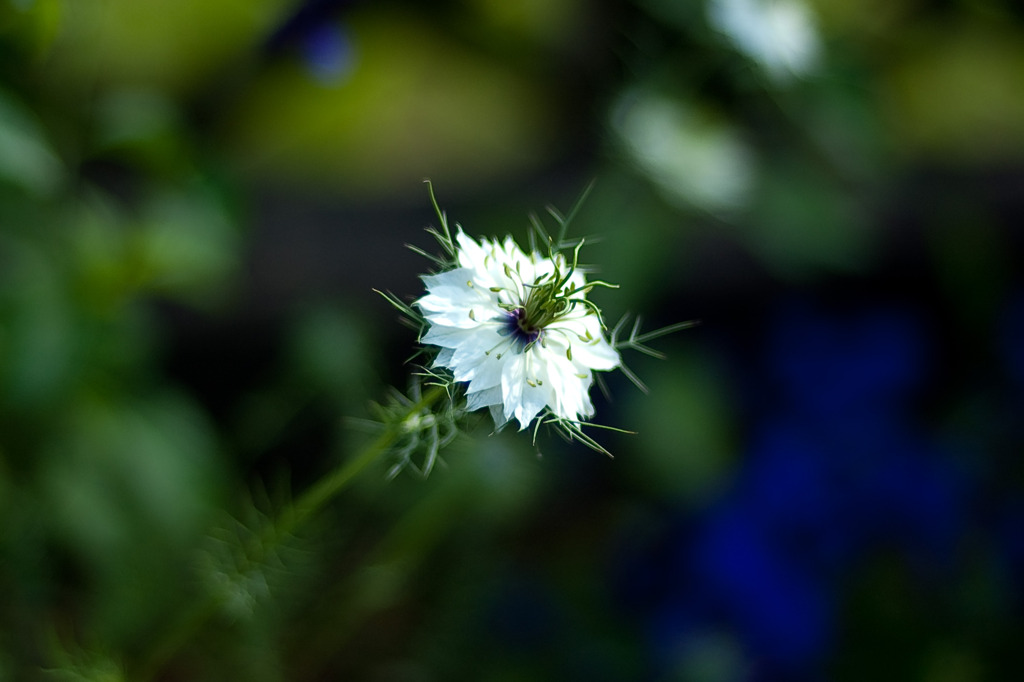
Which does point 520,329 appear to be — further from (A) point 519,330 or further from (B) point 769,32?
(B) point 769,32

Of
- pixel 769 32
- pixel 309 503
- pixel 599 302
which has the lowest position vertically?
pixel 309 503

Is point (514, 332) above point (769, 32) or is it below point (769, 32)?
below

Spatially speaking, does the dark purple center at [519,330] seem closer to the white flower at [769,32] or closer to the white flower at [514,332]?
the white flower at [514,332]

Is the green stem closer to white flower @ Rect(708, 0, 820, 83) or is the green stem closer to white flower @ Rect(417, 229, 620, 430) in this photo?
white flower @ Rect(417, 229, 620, 430)

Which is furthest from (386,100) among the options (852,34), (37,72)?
(852,34)

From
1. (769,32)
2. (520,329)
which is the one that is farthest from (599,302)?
(520,329)

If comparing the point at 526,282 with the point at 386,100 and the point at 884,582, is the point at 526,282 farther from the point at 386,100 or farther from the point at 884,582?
the point at 386,100
